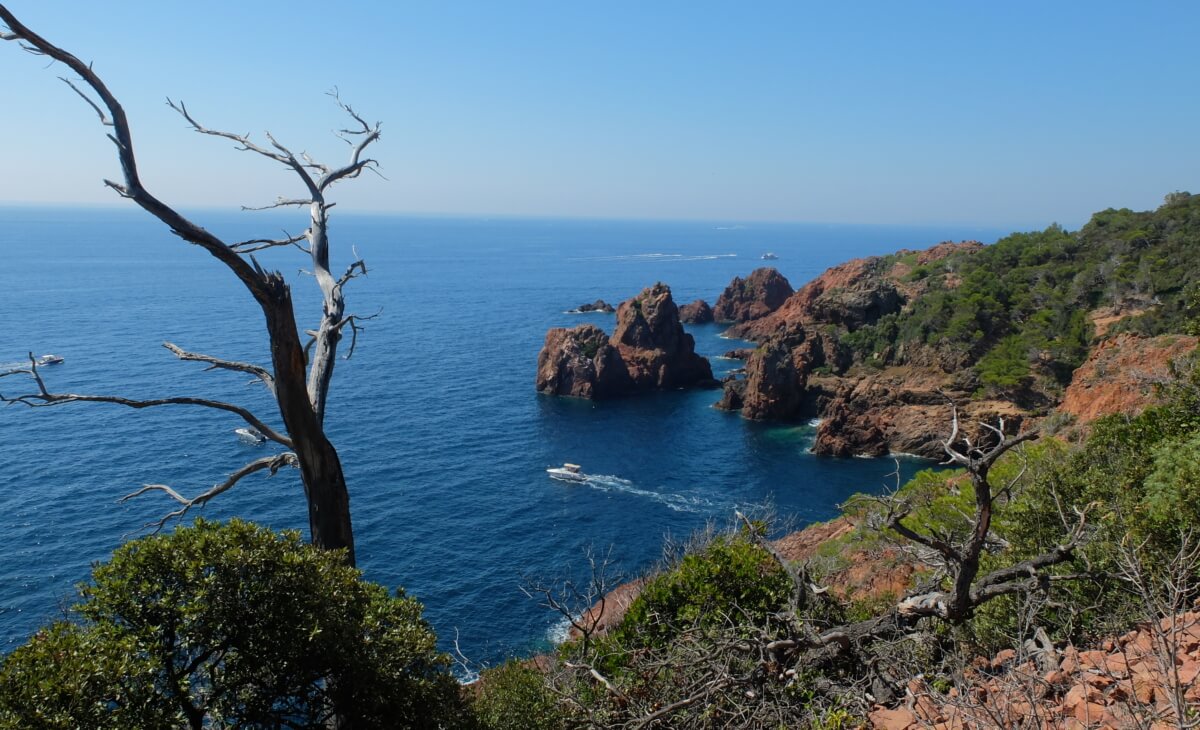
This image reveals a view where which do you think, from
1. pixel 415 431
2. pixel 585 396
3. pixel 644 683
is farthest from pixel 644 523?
pixel 644 683

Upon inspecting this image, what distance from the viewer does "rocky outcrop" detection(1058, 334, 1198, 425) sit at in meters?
33.6

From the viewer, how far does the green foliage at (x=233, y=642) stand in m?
7.07

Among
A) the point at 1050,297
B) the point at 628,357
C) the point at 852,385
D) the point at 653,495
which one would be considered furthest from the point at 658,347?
the point at 1050,297

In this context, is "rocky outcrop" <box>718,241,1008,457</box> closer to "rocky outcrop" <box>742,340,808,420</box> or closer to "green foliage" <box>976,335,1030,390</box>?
"rocky outcrop" <box>742,340,808,420</box>

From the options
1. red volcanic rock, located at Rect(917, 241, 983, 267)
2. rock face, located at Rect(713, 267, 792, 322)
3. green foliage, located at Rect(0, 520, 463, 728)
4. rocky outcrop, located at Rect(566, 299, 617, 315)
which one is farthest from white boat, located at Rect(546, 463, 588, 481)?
red volcanic rock, located at Rect(917, 241, 983, 267)

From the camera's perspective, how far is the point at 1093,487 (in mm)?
15062

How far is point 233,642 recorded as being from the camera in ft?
25.5

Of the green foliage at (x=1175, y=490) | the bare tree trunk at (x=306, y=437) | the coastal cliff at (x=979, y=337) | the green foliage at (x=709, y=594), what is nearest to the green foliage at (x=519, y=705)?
the green foliage at (x=709, y=594)

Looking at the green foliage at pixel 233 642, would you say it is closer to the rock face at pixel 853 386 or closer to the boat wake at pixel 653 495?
the boat wake at pixel 653 495

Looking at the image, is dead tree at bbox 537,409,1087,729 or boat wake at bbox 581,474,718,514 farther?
boat wake at bbox 581,474,718,514

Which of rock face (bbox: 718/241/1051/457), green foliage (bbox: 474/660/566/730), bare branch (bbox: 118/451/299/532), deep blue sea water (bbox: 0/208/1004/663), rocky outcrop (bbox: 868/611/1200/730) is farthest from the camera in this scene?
rock face (bbox: 718/241/1051/457)

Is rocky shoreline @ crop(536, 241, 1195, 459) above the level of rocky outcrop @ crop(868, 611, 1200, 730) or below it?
below

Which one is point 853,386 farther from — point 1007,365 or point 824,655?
point 824,655

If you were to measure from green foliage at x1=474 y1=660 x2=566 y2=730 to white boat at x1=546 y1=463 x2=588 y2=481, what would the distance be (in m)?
37.6
